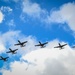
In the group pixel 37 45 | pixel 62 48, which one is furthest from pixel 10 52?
pixel 62 48

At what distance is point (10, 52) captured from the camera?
114750 millimetres

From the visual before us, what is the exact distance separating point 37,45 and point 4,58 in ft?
76.7

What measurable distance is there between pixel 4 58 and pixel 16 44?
535 inches

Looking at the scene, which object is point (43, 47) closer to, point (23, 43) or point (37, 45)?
point (37, 45)

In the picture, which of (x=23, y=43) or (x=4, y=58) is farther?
(x=4, y=58)

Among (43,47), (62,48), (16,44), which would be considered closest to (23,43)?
(16,44)

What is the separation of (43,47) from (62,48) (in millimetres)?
12351

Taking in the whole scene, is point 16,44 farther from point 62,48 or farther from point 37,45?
point 62,48

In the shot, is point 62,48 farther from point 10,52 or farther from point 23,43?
point 10,52

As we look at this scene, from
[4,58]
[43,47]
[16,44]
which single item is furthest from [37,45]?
[4,58]

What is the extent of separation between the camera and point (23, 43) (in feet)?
363

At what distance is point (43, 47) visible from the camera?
110750mm

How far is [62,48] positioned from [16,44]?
28.8 meters

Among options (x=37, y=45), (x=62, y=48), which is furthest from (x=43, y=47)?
(x=62, y=48)
